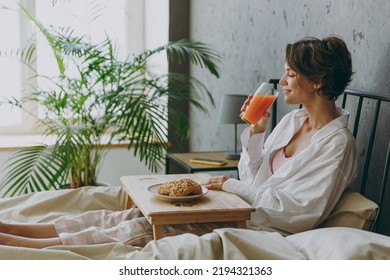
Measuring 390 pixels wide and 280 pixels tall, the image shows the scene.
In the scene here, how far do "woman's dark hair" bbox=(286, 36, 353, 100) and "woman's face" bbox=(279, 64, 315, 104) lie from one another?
0.02 meters

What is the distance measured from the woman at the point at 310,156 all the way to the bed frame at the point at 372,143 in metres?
0.10

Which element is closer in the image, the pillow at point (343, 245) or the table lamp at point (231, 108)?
the pillow at point (343, 245)

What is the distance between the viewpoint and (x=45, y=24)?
4531 millimetres

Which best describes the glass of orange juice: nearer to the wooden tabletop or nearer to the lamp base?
the wooden tabletop

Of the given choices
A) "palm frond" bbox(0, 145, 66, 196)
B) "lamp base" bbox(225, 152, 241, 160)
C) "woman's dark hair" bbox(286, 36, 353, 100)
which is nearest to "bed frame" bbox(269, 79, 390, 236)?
"woman's dark hair" bbox(286, 36, 353, 100)

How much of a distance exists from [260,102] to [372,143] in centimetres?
40

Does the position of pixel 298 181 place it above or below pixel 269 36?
below

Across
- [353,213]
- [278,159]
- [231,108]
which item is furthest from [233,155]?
[353,213]

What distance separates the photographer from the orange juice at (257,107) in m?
2.21

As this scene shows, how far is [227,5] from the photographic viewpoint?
3754 millimetres

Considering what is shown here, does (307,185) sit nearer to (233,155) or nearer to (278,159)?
(278,159)

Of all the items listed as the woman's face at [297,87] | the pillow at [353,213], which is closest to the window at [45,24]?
the woman's face at [297,87]

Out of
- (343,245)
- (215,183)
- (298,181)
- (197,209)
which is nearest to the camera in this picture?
(343,245)

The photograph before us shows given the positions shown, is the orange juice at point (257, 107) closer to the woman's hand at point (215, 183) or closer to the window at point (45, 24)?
the woman's hand at point (215, 183)
